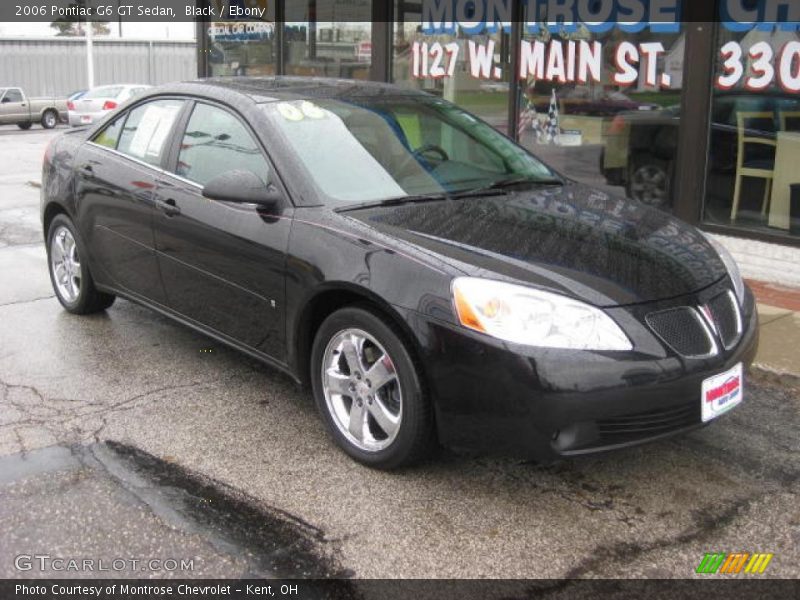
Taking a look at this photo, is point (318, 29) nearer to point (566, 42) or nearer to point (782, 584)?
point (566, 42)

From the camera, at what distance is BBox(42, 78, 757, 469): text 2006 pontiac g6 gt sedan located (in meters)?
3.24

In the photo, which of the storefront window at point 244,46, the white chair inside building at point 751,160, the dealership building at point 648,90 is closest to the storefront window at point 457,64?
the dealership building at point 648,90

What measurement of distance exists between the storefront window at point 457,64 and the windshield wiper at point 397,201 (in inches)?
179

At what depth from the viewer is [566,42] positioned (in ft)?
26.9

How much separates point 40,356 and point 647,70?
Answer: 527 centimetres

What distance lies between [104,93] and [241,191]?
959 inches

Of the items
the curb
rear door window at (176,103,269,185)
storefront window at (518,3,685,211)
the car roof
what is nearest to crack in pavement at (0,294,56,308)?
the car roof

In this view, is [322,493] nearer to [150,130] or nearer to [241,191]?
[241,191]

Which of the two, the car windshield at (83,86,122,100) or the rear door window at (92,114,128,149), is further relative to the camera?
the car windshield at (83,86,122,100)

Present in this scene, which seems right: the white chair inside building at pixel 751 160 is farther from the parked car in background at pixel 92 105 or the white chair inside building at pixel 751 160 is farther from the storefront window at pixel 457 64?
the parked car in background at pixel 92 105

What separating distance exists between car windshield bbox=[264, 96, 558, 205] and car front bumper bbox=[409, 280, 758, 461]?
41.2 inches

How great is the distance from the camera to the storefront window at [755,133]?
A: 6750mm

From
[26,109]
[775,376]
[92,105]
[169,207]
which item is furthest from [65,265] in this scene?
[26,109]

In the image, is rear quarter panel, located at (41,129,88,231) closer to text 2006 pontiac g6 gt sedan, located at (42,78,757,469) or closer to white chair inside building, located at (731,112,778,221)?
text 2006 pontiac g6 gt sedan, located at (42,78,757,469)
